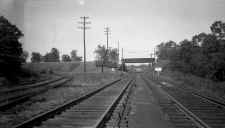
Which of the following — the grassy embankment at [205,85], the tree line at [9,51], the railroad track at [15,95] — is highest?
the tree line at [9,51]

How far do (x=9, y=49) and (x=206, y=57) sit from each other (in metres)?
45.5

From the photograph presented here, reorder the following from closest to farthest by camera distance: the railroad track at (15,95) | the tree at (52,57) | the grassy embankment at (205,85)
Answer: the railroad track at (15,95) < the grassy embankment at (205,85) < the tree at (52,57)

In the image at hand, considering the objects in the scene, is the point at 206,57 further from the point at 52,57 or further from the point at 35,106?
the point at 52,57

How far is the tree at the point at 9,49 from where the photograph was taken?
119ft

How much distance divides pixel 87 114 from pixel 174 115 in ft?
11.8

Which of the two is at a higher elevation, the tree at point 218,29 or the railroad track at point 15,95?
the tree at point 218,29

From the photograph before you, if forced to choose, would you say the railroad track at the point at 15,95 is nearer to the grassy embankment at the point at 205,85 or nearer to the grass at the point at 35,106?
the grass at the point at 35,106

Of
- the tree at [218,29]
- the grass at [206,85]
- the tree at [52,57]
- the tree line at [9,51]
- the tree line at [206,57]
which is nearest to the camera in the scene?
the grass at [206,85]

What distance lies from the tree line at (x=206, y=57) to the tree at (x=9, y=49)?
137 feet

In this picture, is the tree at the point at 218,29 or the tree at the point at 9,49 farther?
the tree at the point at 218,29

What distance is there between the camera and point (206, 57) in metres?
58.8

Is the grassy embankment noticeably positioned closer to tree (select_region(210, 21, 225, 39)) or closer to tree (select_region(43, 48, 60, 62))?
tree (select_region(210, 21, 225, 39))

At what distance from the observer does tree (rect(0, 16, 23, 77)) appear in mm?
36250

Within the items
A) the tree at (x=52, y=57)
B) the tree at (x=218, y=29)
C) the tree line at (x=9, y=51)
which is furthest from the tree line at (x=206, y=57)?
the tree at (x=52, y=57)
